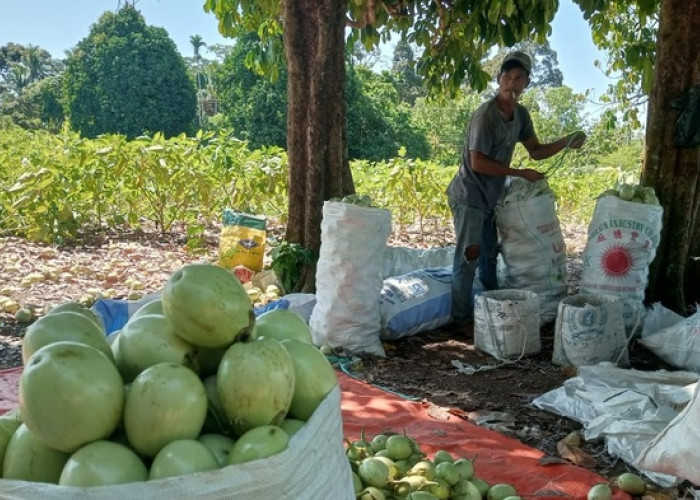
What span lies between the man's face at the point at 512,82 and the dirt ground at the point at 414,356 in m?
1.75

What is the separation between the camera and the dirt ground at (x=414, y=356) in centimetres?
339

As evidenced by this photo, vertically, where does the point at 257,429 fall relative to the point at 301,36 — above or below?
below

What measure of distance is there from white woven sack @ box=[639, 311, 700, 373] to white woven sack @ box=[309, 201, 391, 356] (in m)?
1.69

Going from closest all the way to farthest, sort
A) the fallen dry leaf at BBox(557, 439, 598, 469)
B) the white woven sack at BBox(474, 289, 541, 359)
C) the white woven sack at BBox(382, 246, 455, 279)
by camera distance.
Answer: the fallen dry leaf at BBox(557, 439, 598, 469), the white woven sack at BBox(474, 289, 541, 359), the white woven sack at BBox(382, 246, 455, 279)

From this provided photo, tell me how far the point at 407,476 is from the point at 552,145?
3552 millimetres

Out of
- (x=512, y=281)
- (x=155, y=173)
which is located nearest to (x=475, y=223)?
(x=512, y=281)

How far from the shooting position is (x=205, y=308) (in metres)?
1.37

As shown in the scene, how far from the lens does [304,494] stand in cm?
127

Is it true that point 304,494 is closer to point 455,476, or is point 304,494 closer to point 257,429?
point 257,429

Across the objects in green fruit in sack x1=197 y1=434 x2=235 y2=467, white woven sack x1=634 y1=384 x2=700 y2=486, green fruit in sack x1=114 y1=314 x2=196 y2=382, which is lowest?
white woven sack x1=634 y1=384 x2=700 y2=486

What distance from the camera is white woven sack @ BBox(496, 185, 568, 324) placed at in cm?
480

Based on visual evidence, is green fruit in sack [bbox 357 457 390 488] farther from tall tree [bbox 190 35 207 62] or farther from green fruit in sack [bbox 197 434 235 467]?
tall tree [bbox 190 35 207 62]

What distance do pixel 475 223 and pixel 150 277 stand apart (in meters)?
3.20

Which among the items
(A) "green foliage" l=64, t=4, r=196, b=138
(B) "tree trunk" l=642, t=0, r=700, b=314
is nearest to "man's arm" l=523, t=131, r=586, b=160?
(B) "tree trunk" l=642, t=0, r=700, b=314
